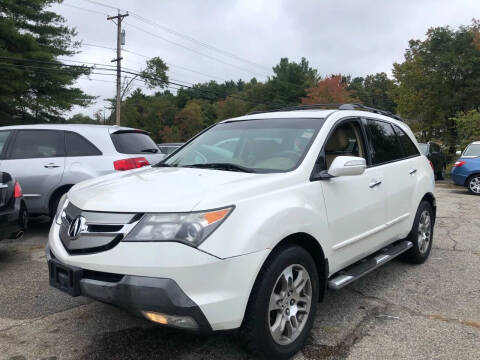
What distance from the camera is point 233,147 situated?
362 cm

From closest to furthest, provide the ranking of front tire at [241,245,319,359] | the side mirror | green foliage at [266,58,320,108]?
front tire at [241,245,319,359], the side mirror, green foliage at [266,58,320,108]

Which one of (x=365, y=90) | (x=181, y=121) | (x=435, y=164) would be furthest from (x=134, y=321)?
(x=365, y=90)

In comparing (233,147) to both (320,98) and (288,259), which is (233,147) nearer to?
(288,259)

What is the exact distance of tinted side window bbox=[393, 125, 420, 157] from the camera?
15.1ft

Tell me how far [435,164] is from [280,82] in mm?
49549

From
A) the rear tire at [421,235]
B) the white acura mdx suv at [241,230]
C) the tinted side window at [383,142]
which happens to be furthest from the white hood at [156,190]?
the rear tire at [421,235]

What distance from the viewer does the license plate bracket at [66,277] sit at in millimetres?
2438

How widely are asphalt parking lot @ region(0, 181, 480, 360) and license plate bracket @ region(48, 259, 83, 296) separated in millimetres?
522

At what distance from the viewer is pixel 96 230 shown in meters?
2.46

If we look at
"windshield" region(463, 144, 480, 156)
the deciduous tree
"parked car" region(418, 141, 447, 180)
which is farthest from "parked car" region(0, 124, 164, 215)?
the deciduous tree

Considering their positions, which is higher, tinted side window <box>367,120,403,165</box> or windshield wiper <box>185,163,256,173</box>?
tinted side window <box>367,120,403,165</box>

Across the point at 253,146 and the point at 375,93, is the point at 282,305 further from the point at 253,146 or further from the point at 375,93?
the point at 375,93

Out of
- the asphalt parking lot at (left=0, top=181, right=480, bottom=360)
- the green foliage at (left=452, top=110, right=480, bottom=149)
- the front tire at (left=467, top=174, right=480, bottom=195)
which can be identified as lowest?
the asphalt parking lot at (left=0, top=181, right=480, bottom=360)

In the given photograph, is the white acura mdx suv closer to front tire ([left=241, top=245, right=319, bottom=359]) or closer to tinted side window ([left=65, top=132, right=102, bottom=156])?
front tire ([left=241, top=245, right=319, bottom=359])
